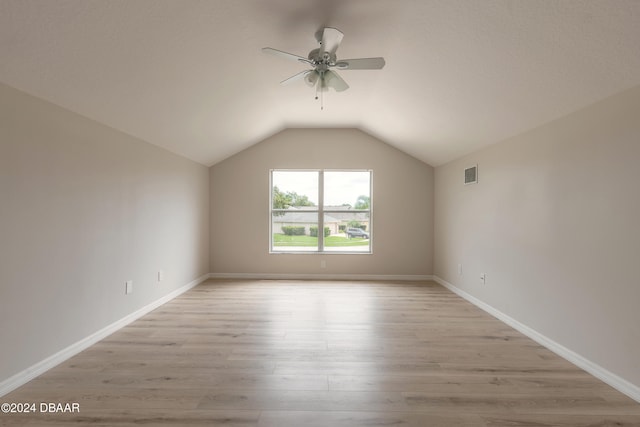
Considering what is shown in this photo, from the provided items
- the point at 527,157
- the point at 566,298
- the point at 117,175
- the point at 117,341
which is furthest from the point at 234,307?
the point at 527,157

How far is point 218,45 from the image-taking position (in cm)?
239

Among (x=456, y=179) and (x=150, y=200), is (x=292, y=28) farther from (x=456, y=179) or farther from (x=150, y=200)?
(x=456, y=179)

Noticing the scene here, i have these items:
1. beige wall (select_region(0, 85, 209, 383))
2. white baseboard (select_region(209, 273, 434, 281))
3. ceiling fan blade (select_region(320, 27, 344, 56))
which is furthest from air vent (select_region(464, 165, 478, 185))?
beige wall (select_region(0, 85, 209, 383))

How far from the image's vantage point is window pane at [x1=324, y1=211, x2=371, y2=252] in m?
5.39

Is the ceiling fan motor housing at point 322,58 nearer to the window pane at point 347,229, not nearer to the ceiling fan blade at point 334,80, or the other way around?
the ceiling fan blade at point 334,80

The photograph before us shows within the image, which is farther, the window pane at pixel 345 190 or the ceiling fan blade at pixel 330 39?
the window pane at pixel 345 190

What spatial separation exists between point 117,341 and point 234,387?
4.85 ft

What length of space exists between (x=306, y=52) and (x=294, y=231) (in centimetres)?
326

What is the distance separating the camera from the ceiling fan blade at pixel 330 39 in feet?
6.88

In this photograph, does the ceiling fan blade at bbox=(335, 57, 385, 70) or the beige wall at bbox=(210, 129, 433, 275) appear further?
the beige wall at bbox=(210, 129, 433, 275)

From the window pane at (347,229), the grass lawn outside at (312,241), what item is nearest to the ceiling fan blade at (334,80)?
the window pane at (347,229)

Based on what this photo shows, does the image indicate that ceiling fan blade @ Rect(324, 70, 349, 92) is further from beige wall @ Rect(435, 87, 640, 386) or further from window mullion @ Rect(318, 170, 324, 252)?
window mullion @ Rect(318, 170, 324, 252)

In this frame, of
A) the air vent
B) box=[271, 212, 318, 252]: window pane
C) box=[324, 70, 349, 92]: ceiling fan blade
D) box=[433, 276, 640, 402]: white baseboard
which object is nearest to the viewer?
box=[433, 276, 640, 402]: white baseboard

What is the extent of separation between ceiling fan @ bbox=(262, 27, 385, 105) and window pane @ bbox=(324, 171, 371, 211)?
2.74 meters
